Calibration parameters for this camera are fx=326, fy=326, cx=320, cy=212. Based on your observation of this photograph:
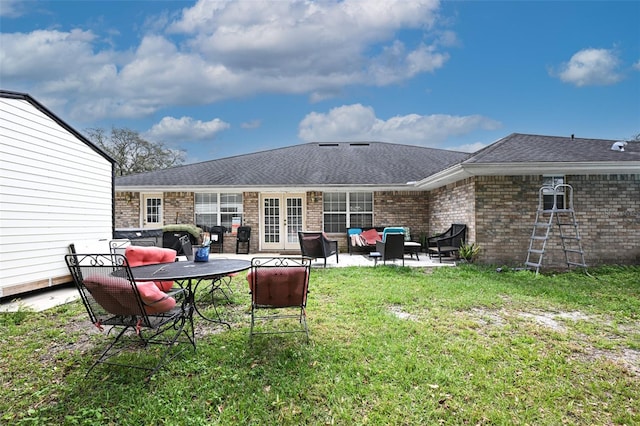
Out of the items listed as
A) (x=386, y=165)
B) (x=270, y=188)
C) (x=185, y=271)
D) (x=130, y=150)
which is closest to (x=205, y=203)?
(x=270, y=188)

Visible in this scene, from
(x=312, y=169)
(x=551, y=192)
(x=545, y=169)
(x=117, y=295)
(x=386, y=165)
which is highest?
(x=386, y=165)

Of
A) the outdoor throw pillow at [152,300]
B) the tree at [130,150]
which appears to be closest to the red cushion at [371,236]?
the outdoor throw pillow at [152,300]

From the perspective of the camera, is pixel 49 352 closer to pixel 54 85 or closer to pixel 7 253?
pixel 7 253

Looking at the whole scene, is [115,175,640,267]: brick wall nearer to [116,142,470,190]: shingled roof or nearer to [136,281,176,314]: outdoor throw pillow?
[116,142,470,190]: shingled roof

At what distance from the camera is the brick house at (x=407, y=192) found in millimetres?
Result: 8164

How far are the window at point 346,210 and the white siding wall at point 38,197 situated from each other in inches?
288

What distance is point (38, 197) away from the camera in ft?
18.6

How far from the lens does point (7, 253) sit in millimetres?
5125

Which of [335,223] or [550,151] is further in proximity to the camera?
[335,223]

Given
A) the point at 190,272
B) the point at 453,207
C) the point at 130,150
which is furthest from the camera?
the point at 130,150

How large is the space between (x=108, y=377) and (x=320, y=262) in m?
6.75

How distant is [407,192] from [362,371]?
9.96m

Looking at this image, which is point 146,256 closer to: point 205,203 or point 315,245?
point 315,245

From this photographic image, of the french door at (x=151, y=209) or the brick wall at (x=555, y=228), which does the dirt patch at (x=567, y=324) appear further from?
the french door at (x=151, y=209)
